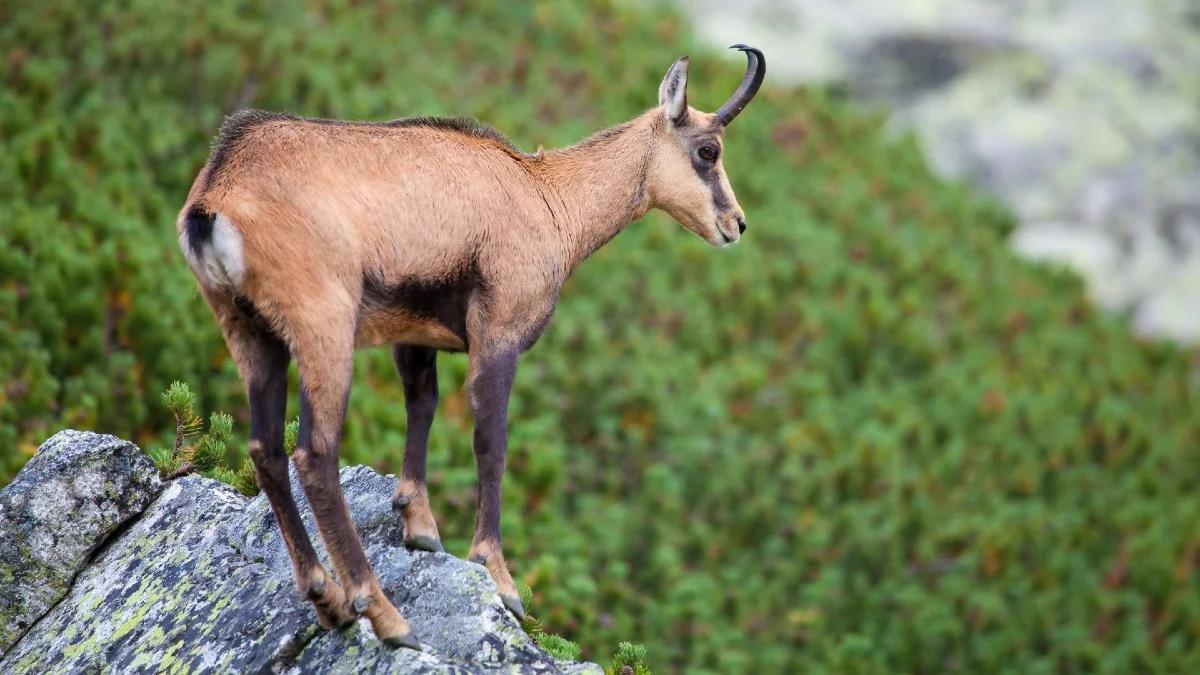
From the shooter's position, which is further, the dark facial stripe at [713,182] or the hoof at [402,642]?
the dark facial stripe at [713,182]

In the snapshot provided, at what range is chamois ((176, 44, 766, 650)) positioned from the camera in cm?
579

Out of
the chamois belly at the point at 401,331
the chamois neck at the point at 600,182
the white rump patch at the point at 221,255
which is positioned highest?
the chamois neck at the point at 600,182

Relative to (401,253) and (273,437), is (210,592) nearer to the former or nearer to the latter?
(273,437)

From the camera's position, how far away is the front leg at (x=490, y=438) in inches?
259

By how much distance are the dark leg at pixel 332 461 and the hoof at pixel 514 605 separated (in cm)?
63

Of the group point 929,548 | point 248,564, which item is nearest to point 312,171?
point 248,564

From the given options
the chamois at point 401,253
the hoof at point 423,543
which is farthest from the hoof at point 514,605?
the hoof at point 423,543

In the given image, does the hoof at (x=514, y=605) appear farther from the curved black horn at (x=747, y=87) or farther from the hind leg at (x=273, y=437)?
the curved black horn at (x=747, y=87)

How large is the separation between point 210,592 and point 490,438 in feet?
5.43

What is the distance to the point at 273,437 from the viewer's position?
5.96 metres

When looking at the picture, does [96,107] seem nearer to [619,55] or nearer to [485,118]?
[485,118]

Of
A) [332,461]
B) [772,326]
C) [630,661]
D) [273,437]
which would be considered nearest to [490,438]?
[332,461]

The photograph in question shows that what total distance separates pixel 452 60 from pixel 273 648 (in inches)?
638

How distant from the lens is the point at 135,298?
11156 millimetres
